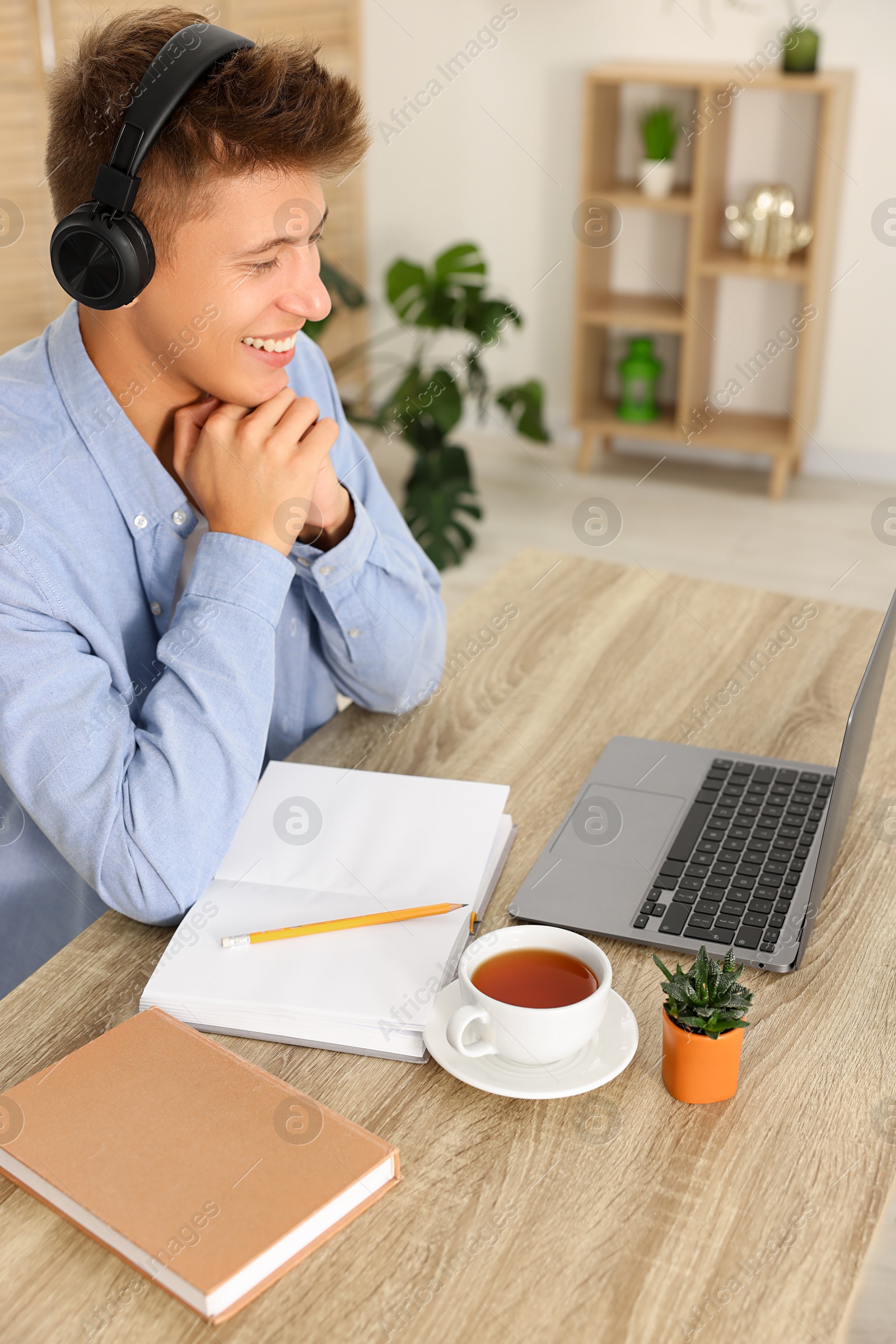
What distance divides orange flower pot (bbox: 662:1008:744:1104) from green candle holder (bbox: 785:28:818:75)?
3.54 meters

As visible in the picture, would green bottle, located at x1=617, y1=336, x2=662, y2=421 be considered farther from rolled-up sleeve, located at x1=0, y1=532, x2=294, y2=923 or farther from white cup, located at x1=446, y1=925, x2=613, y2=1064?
white cup, located at x1=446, y1=925, x2=613, y2=1064

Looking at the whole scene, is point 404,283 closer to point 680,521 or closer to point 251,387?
point 680,521

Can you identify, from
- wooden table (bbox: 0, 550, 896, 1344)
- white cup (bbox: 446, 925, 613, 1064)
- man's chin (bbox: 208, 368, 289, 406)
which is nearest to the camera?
Answer: wooden table (bbox: 0, 550, 896, 1344)

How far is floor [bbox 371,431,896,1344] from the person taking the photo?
358 cm

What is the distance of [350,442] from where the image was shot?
1.46 m

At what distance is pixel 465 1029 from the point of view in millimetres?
823

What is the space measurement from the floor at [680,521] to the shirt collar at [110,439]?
2305 mm

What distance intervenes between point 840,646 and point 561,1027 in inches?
31.2

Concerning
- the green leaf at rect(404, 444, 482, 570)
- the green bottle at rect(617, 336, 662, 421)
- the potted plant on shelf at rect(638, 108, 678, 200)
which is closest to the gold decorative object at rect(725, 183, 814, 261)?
the potted plant on shelf at rect(638, 108, 678, 200)

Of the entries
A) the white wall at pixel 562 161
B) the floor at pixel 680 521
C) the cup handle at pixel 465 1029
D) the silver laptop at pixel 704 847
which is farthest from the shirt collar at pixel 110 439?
the white wall at pixel 562 161

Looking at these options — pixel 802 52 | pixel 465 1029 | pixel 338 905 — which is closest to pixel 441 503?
pixel 802 52

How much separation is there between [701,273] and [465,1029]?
11.5 feet

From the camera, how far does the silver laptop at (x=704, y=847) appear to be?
3.14ft

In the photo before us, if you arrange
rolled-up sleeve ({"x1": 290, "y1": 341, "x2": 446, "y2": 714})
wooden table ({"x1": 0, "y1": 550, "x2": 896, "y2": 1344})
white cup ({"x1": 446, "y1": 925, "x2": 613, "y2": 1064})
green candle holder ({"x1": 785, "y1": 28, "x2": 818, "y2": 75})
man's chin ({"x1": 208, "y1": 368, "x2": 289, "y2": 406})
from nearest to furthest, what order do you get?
wooden table ({"x1": 0, "y1": 550, "x2": 896, "y2": 1344})
white cup ({"x1": 446, "y1": 925, "x2": 613, "y2": 1064})
man's chin ({"x1": 208, "y1": 368, "x2": 289, "y2": 406})
rolled-up sleeve ({"x1": 290, "y1": 341, "x2": 446, "y2": 714})
green candle holder ({"x1": 785, "y1": 28, "x2": 818, "y2": 75})
